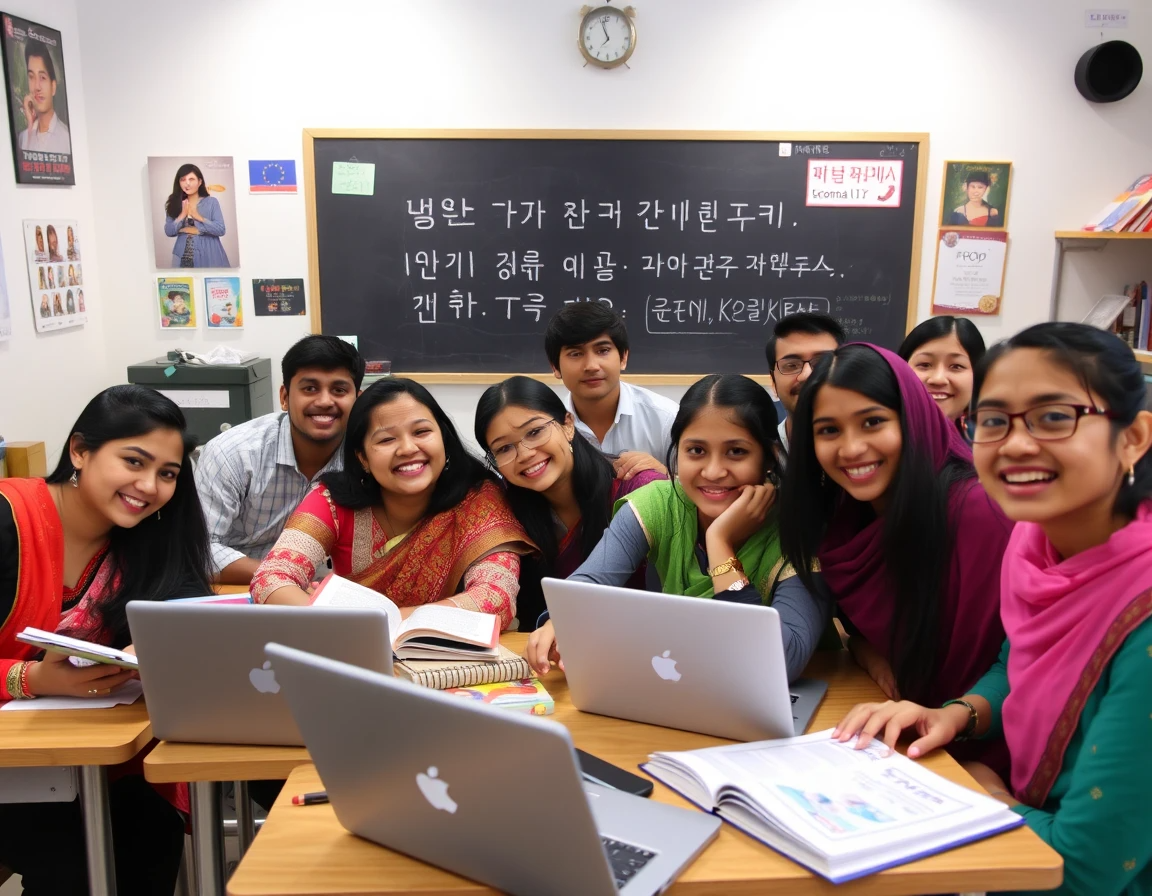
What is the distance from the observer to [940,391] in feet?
8.21

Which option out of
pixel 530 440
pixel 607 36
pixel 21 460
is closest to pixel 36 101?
pixel 21 460

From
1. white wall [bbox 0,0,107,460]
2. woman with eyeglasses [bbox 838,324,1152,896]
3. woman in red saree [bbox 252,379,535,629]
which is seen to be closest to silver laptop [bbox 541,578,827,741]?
woman with eyeglasses [bbox 838,324,1152,896]

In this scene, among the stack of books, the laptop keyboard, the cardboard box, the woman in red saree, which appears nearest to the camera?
the laptop keyboard

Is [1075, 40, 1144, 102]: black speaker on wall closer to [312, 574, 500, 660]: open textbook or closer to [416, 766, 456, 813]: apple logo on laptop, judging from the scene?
[312, 574, 500, 660]: open textbook

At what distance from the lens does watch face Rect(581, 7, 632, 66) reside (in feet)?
11.9

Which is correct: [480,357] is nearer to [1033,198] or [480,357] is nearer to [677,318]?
[677,318]

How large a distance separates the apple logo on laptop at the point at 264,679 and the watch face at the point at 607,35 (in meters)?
3.02

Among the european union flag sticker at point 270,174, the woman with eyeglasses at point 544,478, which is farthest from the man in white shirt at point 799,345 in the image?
the european union flag sticker at point 270,174

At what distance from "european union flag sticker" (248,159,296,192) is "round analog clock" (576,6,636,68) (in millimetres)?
1266

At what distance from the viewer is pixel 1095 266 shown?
391 cm

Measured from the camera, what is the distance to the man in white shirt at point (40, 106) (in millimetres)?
3244

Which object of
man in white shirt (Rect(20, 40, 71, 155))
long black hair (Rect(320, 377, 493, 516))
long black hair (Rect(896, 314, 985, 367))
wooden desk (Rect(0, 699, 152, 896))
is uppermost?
man in white shirt (Rect(20, 40, 71, 155))

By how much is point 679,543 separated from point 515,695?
18.8 inches

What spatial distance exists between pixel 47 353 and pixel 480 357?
5.35 feet
